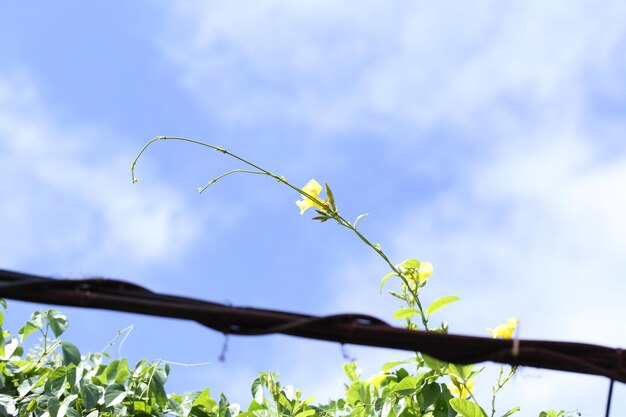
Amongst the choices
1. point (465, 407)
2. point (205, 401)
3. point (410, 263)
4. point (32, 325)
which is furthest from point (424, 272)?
point (32, 325)

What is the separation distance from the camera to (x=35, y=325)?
8.11ft

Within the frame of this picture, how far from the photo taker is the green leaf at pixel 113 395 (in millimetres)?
2322

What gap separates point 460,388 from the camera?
87.4 inches

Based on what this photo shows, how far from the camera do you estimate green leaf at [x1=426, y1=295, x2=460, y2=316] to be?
1.82 meters

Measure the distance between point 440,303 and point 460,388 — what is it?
0.35m

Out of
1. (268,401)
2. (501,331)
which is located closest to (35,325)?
(268,401)

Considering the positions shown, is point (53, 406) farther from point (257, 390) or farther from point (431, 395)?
point (431, 395)

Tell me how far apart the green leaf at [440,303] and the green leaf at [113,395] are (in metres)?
0.91

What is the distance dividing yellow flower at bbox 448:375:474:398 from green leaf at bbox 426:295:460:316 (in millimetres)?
220

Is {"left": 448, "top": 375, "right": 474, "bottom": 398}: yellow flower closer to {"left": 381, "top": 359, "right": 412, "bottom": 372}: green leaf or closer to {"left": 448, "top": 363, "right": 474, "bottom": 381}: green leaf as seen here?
{"left": 448, "top": 363, "right": 474, "bottom": 381}: green leaf

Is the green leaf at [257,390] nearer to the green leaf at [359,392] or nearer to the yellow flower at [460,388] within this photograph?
the green leaf at [359,392]

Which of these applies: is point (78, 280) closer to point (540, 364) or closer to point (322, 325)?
point (322, 325)

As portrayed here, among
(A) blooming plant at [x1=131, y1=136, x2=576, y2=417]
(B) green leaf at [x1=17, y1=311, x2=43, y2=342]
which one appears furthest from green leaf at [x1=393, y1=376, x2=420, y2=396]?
(B) green leaf at [x1=17, y1=311, x2=43, y2=342]

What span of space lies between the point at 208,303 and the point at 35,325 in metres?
1.61
